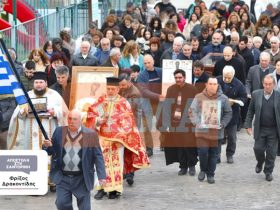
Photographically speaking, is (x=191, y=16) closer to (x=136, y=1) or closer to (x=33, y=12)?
(x=33, y=12)

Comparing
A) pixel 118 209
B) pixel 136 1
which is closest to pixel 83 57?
pixel 118 209

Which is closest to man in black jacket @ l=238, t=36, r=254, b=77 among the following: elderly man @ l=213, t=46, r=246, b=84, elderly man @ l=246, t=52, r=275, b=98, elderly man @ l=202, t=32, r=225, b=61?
elderly man @ l=202, t=32, r=225, b=61

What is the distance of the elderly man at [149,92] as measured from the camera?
18016 millimetres

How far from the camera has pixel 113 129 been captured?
15.2 metres

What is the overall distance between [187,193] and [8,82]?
10.8 feet

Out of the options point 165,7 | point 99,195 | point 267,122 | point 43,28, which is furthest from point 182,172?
point 165,7

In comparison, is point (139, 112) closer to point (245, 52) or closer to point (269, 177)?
point (269, 177)

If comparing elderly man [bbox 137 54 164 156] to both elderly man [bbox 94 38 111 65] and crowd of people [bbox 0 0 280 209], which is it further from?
elderly man [bbox 94 38 111 65]

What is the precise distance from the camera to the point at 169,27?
23.7 metres

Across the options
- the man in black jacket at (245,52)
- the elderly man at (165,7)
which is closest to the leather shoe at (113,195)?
the man in black jacket at (245,52)

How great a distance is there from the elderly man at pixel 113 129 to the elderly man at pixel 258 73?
5.15m

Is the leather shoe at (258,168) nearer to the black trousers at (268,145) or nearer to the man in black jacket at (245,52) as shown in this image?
the black trousers at (268,145)

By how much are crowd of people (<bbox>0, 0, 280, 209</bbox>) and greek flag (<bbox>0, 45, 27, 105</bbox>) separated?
63cm

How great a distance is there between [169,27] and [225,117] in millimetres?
7468
